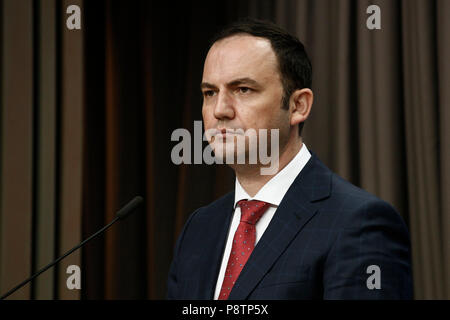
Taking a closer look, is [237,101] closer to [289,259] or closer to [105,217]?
[289,259]

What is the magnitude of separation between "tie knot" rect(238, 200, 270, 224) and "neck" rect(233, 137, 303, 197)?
0.04 m

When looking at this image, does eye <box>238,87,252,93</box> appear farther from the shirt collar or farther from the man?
the shirt collar

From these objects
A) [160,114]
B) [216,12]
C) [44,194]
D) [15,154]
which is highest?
[216,12]

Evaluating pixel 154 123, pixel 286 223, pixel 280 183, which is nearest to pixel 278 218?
pixel 286 223

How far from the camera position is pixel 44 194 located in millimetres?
2555

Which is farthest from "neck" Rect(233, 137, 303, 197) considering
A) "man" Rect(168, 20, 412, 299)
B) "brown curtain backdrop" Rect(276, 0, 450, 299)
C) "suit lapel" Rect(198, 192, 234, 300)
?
"brown curtain backdrop" Rect(276, 0, 450, 299)

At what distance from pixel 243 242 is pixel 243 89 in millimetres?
402

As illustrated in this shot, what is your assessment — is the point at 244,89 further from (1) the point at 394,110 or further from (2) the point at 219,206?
(1) the point at 394,110

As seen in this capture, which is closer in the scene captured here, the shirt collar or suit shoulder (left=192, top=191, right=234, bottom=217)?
the shirt collar

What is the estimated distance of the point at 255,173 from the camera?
1.54 m

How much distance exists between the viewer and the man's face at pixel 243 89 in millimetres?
1508

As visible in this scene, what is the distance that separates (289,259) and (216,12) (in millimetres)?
1961

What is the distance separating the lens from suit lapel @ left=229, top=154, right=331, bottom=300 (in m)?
1.34
